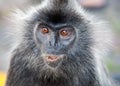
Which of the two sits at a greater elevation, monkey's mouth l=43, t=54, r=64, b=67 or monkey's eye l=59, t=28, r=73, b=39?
monkey's eye l=59, t=28, r=73, b=39

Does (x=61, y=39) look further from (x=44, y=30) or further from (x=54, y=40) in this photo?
(x=44, y=30)

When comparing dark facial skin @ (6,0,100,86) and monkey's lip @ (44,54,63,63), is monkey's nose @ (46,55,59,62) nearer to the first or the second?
monkey's lip @ (44,54,63,63)

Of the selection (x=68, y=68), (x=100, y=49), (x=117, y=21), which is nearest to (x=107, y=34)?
(x=100, y=49)

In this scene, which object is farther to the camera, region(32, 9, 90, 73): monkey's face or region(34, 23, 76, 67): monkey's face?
region(32, 9, 90, 73): monkey's face

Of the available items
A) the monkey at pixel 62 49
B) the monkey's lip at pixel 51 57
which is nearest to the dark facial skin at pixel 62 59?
the monkey at pixel 62 49

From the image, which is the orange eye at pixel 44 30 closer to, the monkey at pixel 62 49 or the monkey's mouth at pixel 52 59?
the monkey at pixel 62 49

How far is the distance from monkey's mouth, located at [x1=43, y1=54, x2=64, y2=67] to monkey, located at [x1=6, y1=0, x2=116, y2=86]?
0.5 inches

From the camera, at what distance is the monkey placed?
7.88 metres

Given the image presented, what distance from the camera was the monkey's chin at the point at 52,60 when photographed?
25.0 feet

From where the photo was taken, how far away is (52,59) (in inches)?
302

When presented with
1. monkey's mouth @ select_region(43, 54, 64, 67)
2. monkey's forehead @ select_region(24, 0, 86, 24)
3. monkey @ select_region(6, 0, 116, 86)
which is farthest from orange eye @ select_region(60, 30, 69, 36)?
monkey's mouth @ select_region(43, 54, 64, 67)

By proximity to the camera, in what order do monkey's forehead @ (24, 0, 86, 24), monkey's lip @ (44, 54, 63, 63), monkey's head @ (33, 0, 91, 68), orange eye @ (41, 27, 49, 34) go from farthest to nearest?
orange eye @ (41, 27, 49, 34) → monkey's forehead @ (24, 0, 86, 24) → monkey's head @ (33, 0, 91, 68) → monkey's lip @ (44, 54, 63, 63)

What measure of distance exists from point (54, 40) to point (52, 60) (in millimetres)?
266

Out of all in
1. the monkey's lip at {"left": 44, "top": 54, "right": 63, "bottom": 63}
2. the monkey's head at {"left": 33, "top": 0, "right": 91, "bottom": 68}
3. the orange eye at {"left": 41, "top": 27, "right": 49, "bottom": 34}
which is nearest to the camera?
the monkey's lip at {"left": 44, "top": 54, "right": 63, "bottom": 63}
